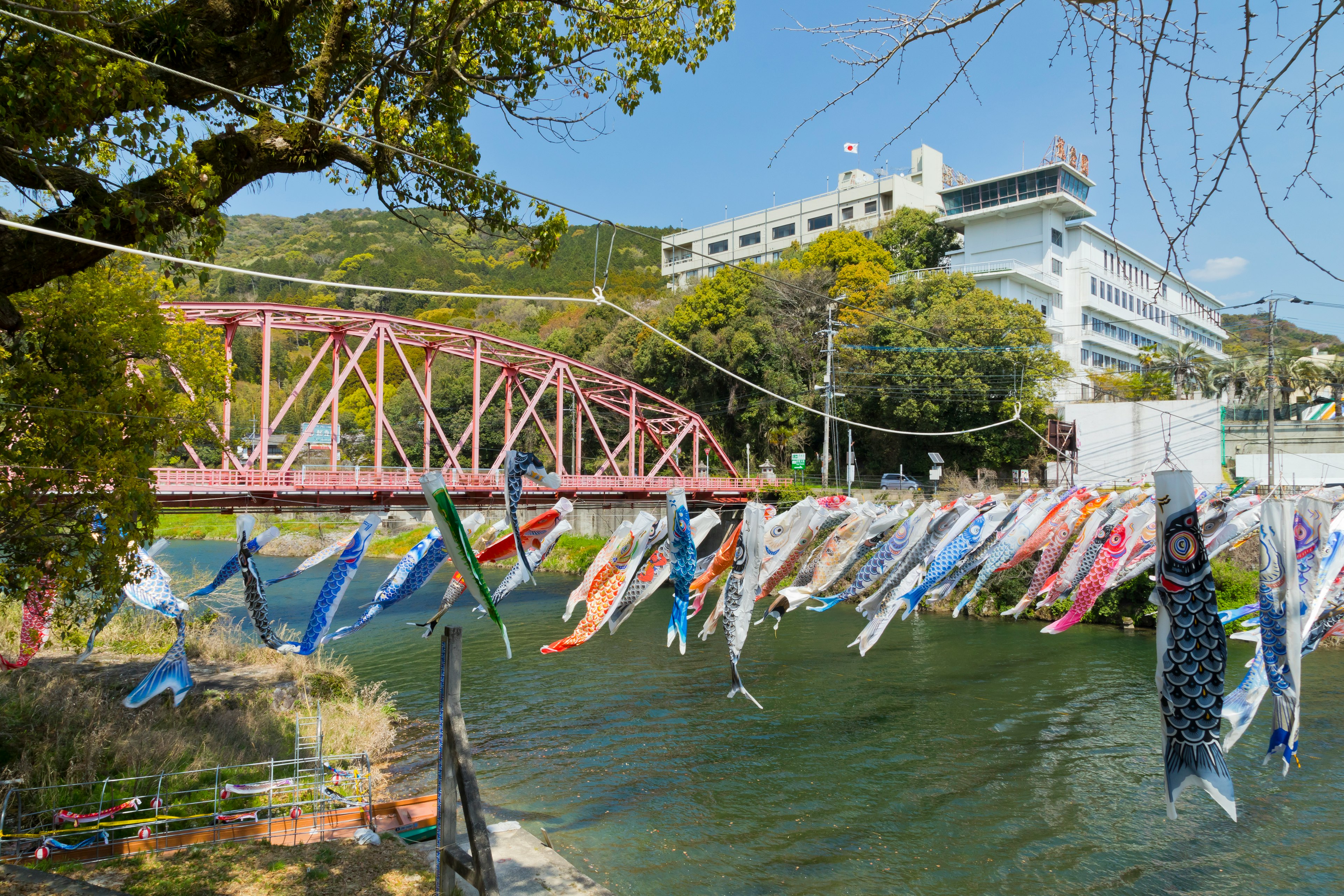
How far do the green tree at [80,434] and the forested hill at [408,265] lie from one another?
52859 mm

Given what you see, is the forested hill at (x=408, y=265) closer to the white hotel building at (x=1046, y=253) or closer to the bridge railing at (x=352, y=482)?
the white hotel building at (x=1046, y=253)

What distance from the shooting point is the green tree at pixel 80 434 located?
7.22 meters

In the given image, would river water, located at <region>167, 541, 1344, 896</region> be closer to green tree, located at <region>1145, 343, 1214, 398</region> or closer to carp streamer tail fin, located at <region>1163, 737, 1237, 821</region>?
carp streamer tail fin, located at <region>1163, 737, 1237, 821</region>

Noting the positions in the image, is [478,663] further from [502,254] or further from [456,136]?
[502,254]

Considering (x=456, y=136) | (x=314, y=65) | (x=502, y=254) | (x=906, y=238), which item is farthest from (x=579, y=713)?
(x=502, y=254)

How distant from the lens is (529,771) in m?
11.1

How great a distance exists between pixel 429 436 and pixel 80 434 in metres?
26.0

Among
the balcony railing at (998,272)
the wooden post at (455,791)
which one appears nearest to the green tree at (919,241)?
the balcony railing at (998,272)

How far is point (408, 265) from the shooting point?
279 ft

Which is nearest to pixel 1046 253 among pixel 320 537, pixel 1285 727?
pixel 1285 727

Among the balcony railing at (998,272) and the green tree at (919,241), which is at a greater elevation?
the green tree at (919,241)

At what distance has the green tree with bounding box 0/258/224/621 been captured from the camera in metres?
7.22

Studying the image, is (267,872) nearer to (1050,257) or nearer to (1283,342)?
(1283,342)

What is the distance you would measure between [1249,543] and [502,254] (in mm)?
90665
